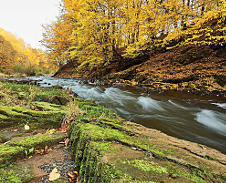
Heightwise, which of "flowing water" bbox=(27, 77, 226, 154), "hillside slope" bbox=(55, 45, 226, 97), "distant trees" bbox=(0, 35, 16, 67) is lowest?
"flowing water" bbox=(27, 77, 226, 154)

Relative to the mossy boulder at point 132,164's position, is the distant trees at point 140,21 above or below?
above

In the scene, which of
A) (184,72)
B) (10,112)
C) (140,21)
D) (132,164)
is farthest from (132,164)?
(140,21)

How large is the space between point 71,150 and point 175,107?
5.07 meters

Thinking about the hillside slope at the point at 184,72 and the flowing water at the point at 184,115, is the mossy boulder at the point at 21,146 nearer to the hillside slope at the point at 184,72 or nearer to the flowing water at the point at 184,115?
the flowing water at the point at 184,115

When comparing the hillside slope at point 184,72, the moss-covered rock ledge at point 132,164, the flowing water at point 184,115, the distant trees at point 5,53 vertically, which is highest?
the distant trees at point 5,53

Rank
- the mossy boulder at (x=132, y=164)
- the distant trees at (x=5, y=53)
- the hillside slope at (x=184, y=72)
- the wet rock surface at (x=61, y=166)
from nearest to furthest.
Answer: the mossy boulder at (x=132, y=164)
the wet rock surface at (x=61, y=166)
the hillside slope at (x=184, y=72)
the distant trees at (x=5, y=53)

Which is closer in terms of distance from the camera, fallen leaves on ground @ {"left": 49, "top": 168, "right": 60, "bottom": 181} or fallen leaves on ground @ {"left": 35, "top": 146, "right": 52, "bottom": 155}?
fallen leaves on ground @ {"left": 49, "top": 168, "right": 60, "bottom": 181}

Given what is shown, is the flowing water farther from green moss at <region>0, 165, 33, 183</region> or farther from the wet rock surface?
green moss at <region>0, 165, 33, 183</region>

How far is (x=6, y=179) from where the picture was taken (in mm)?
1355

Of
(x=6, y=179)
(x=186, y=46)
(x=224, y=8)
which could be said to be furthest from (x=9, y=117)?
(x=186, y=46)

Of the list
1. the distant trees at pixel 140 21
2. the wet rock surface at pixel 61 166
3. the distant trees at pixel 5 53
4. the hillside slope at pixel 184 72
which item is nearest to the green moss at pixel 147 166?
the wet rock surface at pixel 61 166

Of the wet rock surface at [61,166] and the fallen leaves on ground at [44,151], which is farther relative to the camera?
the fallen leaves on ground at [44,151]

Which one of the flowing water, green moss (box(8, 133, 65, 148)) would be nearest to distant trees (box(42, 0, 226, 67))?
the flowing water

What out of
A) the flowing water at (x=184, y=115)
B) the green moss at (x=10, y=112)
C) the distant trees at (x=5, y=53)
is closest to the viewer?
the green moss at (x=10, y=112)
